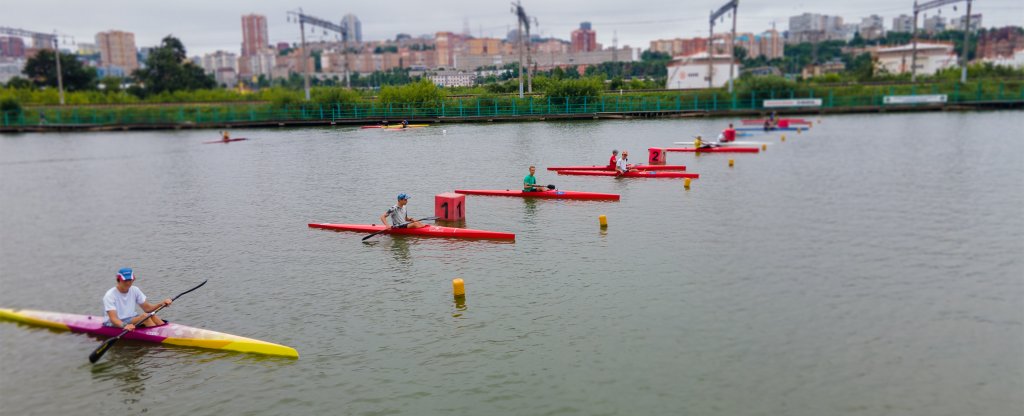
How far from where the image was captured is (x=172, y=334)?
1428 cm

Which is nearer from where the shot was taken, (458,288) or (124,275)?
(124,275)

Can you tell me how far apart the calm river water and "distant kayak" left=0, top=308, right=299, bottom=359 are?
0.21 m

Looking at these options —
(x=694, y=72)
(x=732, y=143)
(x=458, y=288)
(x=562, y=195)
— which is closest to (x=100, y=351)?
(x=458, y=288)

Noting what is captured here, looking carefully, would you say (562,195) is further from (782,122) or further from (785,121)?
(785,121)

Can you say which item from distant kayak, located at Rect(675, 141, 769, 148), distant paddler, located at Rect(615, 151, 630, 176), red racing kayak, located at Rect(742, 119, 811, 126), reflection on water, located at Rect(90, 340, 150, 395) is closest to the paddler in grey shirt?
reflection on water, located at Rect(90, 340, 150, 395)

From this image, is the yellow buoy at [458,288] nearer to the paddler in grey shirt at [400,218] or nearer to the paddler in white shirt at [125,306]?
the paddler in white shirt at [125,306]

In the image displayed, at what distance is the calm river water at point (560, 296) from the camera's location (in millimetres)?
12070

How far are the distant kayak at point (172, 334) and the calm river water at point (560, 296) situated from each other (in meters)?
0.21

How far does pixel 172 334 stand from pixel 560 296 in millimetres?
8006

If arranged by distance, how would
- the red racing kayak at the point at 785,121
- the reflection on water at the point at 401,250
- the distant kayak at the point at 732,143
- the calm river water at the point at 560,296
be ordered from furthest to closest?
the red racing kayak at the point at 785,121
the distant kayak at the point at 732,143
the reflection on water at the point at 401,250
the calm river water at the point at 560,296

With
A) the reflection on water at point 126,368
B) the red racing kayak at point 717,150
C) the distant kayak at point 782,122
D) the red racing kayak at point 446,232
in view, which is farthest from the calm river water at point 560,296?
the distant kayak at point 782,122

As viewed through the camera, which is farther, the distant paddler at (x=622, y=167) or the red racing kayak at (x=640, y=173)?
the distant paddler at (x=622, y=167)

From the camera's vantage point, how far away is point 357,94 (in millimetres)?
83062

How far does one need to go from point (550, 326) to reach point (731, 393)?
4188 millimetres
